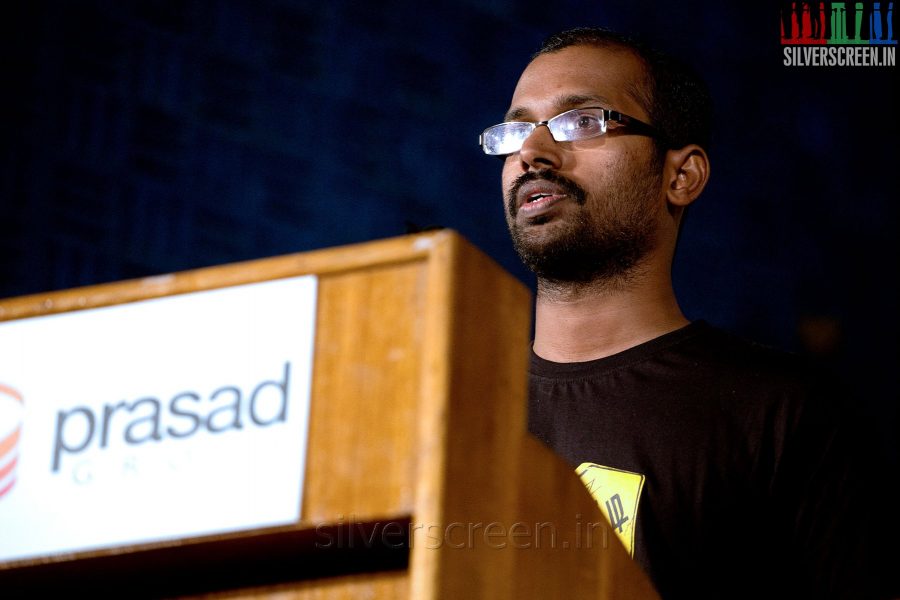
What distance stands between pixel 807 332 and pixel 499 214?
873mm

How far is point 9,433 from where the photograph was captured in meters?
0.94

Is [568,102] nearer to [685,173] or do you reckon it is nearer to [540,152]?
[540,152]

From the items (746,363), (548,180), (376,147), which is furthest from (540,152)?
(376,147)

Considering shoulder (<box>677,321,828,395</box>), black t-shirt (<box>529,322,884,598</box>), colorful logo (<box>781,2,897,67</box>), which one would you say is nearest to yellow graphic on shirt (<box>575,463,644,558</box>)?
black t-shirt (<box>529,322,884,598</box>)

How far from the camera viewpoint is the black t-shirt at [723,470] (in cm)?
150

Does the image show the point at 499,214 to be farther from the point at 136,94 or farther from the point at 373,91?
the point at 136,94

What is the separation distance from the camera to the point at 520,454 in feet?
3.00

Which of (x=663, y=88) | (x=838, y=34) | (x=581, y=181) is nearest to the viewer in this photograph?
(x=581, y=181)

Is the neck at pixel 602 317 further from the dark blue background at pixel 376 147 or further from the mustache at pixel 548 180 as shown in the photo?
the dark blue background at pixel 376 147

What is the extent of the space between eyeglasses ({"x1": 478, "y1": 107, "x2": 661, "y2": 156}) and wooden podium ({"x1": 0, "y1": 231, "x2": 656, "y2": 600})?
984mm

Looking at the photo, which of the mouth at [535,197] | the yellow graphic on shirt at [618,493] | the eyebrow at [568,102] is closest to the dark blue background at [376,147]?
the eyebrow at [568,102]

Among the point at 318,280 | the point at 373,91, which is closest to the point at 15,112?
the point at 373,91

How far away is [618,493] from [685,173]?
0.75m

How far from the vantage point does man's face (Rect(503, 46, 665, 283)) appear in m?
1.85
